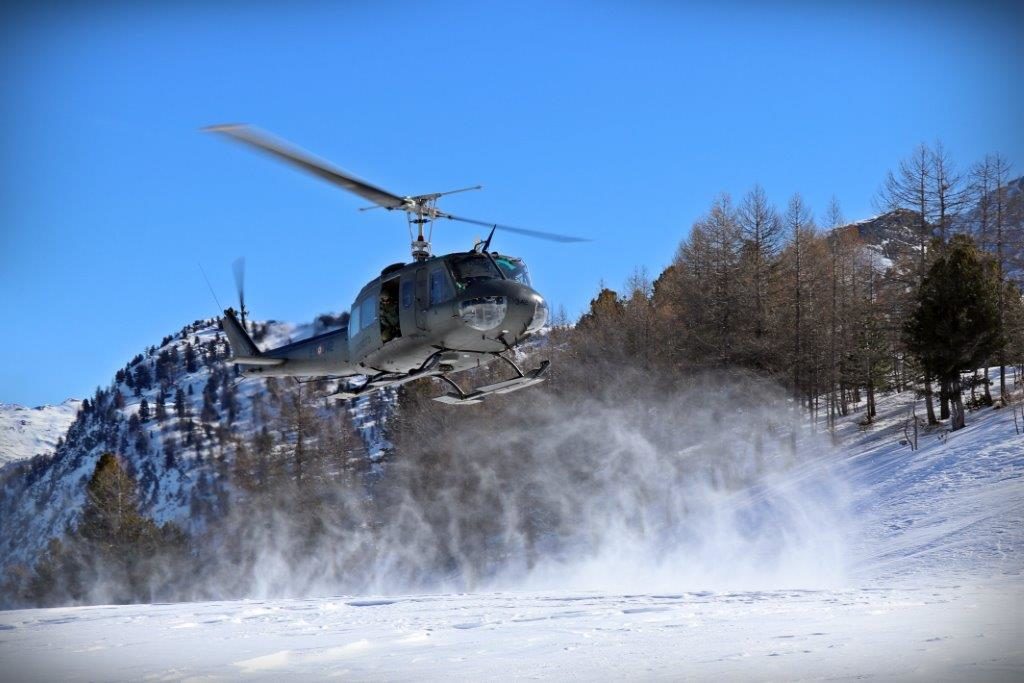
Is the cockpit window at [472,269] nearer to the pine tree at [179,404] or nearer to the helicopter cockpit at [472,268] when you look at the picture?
the helicopter cockpit at [472,268]

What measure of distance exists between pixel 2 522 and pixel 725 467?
192 feet

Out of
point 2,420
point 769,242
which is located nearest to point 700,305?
point 769,242

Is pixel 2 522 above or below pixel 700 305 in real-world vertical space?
below

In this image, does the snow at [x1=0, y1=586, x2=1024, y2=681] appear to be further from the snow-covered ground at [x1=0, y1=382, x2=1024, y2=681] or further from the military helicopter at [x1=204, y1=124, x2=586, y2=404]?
the military helicopter at [x1=204, y1=124, x2=586, y2=404]

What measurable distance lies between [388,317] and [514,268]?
226 centimetres

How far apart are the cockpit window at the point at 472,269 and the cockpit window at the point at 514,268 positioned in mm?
165

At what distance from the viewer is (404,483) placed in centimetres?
4228

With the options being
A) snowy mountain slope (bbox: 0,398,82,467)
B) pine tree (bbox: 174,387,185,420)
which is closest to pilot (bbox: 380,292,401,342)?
snowy mountain slope (bbox: 0,398,82,467)

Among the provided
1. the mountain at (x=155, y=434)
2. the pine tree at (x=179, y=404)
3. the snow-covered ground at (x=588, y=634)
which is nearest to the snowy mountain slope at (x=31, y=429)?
the mountain at (x=155, y=434)

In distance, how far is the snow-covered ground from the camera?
25.5ft

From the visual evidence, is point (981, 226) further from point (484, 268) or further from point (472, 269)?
point (472, 269)

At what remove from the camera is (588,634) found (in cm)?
976

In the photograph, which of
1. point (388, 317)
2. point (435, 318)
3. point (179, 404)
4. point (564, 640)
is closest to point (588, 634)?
point (564, 640)

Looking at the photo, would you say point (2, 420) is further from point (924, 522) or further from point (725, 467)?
point (924, 522)
